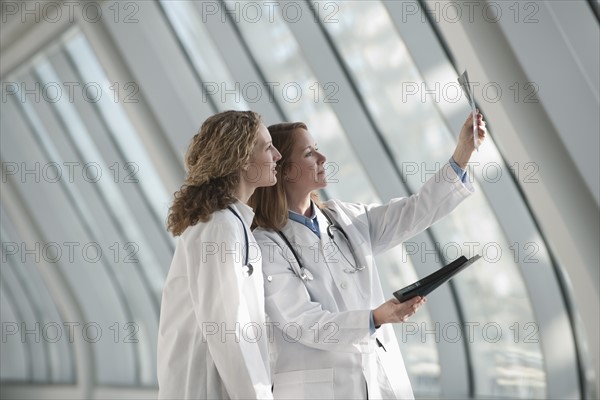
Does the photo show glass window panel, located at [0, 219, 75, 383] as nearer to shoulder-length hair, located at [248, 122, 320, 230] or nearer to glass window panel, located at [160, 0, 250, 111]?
glass window panel, located at [160, 0, 250, 111]

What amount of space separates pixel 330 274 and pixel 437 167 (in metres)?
3.58

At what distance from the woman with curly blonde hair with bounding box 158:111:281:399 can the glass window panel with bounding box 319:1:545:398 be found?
11.1 feet

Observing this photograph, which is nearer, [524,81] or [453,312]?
[524,81]

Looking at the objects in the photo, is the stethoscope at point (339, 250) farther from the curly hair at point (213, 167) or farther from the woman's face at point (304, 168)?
the curly hair at point (213, 167)

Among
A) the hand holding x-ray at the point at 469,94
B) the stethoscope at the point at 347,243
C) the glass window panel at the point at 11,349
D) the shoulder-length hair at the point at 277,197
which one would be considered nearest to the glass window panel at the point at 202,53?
the shoulder-length hair at the point at 277,197

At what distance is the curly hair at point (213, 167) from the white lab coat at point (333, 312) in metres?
0.37

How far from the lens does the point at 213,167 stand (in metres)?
3.11

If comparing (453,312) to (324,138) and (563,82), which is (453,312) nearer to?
(324,138)

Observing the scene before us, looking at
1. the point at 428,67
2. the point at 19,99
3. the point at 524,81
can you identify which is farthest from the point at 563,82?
the point at 19,99

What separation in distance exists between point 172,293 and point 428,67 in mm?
3511

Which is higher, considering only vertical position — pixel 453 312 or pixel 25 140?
pixel 25 140

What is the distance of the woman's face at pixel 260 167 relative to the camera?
3209 mm

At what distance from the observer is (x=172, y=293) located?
2984 millimetres

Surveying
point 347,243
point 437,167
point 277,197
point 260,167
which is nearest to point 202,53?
point 437,167
